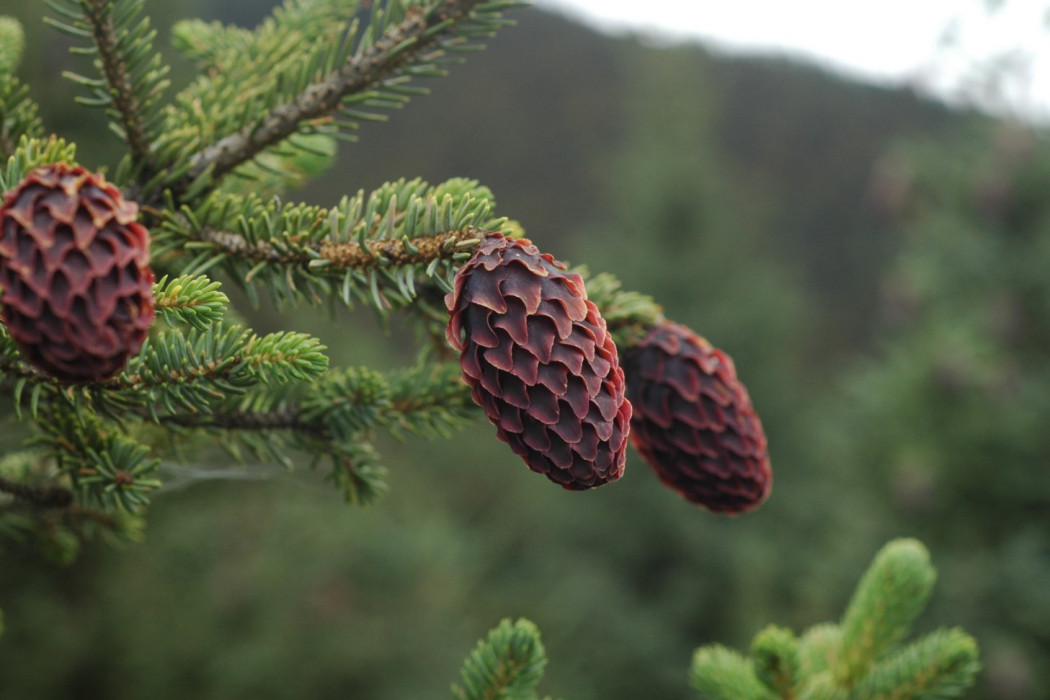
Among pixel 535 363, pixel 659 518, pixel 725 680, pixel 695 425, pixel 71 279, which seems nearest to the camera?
pixel 71 279

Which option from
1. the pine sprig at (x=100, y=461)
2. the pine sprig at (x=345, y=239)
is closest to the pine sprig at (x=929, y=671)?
the pine sprig at (x=345, y=239)

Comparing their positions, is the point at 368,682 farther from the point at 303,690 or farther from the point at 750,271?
the point at 750,271

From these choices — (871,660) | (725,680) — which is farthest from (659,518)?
(725,680)

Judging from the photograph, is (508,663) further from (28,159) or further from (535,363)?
(28,159)

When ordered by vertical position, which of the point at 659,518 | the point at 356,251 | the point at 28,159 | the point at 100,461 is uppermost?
the point at 659,518

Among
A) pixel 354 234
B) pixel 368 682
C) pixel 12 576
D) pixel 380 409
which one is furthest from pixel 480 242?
pixel 368 682

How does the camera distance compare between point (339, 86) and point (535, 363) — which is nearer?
point (535, 363)

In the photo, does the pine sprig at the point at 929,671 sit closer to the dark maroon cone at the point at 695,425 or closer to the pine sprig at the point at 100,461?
the dark maroon cone at the point at 695,425

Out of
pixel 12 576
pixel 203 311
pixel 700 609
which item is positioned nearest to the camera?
pixel 203 311
